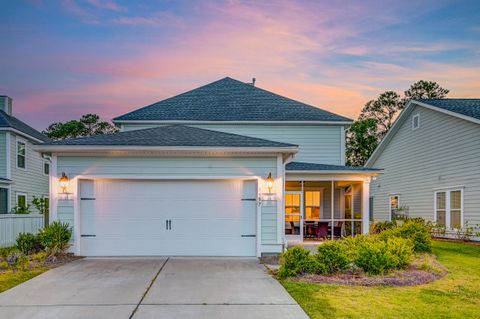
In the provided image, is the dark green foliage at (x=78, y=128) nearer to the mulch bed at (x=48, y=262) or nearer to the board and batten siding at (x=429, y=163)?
the board and batten siding at (x=429, y=163)

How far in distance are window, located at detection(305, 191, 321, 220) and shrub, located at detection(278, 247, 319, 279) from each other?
387 inches

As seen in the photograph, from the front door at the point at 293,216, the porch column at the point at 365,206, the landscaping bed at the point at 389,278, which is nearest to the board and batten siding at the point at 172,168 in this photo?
the landscaping bed at the point at 389,278

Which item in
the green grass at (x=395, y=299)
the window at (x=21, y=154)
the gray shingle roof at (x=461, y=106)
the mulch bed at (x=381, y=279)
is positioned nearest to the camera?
the green grass at (x=395, y=299)

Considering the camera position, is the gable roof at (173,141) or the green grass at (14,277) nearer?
the green grass at (14,277)

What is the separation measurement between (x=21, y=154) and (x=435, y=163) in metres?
20.1

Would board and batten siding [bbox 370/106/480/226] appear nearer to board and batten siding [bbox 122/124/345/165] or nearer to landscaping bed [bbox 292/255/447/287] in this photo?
board and batten siding [bbox 122/124/345/165]

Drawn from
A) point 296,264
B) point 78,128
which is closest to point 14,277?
point 296,264

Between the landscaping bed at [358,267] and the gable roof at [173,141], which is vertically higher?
the gable roof at [173,141]

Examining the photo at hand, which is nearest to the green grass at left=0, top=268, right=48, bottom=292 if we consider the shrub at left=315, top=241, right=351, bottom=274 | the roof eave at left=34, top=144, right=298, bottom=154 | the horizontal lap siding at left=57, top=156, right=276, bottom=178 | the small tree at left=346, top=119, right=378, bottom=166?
the horizontal lap siding at left=57, top=156, right=276, bottom=178

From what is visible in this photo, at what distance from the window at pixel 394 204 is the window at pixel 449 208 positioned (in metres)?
3.65

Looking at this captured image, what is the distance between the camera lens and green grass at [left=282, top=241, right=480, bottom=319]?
588cm

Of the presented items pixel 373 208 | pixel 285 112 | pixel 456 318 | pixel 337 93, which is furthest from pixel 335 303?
pixel 373 208

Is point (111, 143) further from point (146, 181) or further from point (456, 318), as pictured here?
point (456, 318)

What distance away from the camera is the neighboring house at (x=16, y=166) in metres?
18.8
